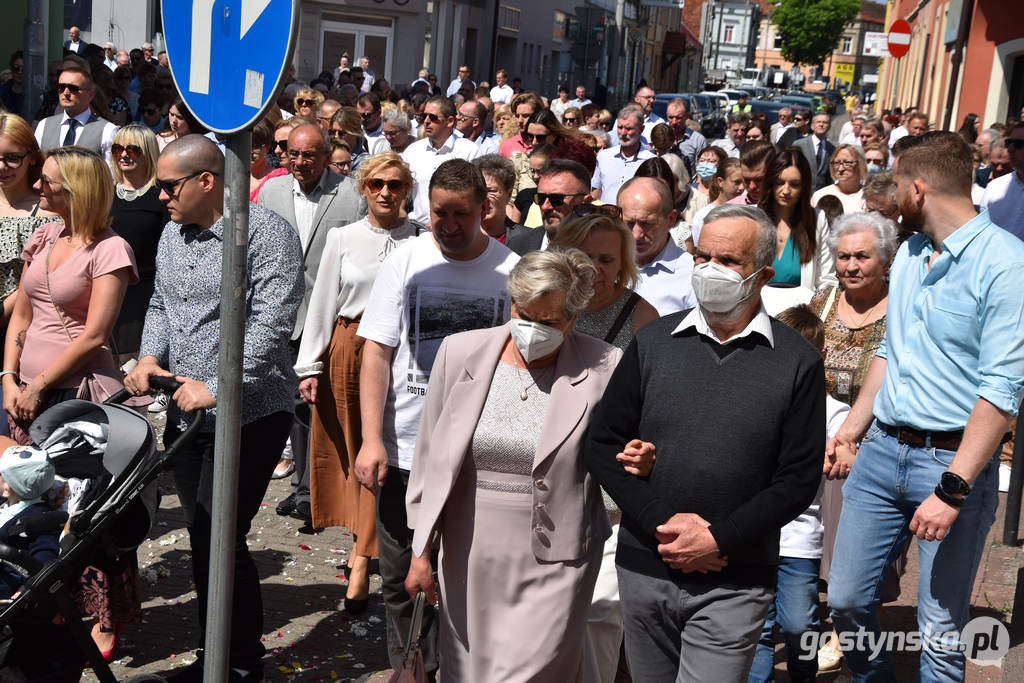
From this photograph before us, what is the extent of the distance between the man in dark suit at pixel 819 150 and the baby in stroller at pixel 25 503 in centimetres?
1165

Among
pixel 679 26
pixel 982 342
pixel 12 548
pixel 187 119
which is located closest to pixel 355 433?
pixel 12 548

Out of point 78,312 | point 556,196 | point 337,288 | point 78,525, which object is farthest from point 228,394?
point 556,196

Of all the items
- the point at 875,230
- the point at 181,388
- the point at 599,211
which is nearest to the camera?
the point at 181,388

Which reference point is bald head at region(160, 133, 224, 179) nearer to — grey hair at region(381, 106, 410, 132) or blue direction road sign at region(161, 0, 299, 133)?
blue direction road sign at region(161, 0, 299, 133)

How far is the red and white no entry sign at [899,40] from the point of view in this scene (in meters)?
23.2

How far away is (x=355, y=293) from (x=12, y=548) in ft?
7.31

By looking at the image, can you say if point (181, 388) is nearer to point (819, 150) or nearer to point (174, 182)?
point (174, 182)

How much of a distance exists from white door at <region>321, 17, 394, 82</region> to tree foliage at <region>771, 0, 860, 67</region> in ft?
261

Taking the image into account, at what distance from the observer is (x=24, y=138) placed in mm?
6137

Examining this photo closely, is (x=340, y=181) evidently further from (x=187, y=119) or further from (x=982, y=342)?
(x=982, y=342)

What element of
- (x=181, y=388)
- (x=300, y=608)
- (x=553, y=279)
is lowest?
(x=300, y=608)

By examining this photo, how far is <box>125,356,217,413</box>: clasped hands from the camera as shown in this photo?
459 centimetres

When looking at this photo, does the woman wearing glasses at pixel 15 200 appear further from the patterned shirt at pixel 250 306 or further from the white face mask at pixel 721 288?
the white face mask at pixel 721 288

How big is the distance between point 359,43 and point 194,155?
33510 millimetres
